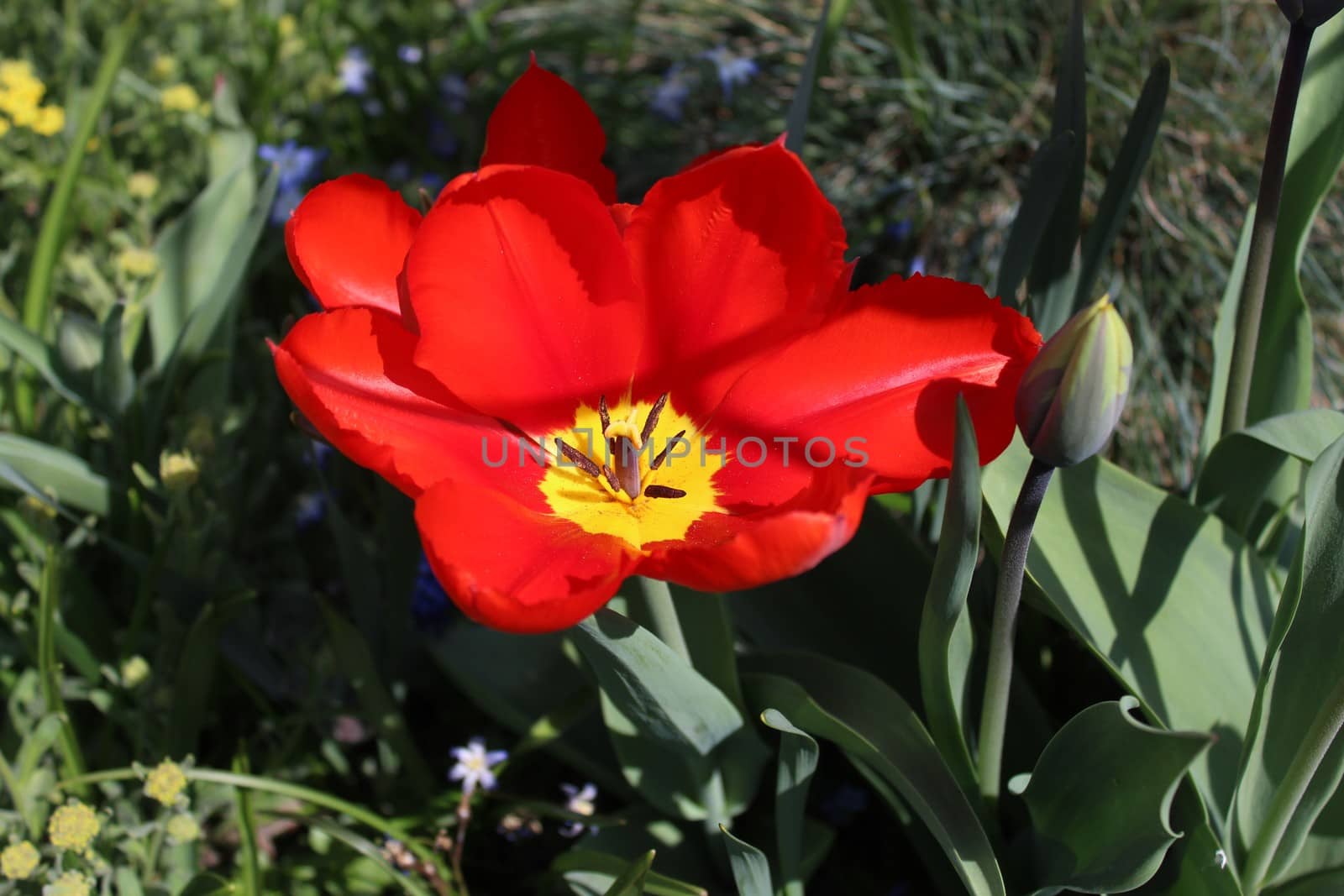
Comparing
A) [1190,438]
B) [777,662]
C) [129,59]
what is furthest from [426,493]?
[129,59]

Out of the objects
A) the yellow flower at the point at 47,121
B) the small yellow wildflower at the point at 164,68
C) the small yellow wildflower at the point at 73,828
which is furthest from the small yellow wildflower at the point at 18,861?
the small yellow wildflower at the point at 164,68

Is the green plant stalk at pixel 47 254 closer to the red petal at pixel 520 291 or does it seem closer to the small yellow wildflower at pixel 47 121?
the small yellow wildflower at pixel 47 121

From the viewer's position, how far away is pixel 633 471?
99 centimetres

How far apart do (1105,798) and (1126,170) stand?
615mm

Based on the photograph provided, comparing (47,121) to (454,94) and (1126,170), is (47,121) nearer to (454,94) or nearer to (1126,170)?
(454,94)

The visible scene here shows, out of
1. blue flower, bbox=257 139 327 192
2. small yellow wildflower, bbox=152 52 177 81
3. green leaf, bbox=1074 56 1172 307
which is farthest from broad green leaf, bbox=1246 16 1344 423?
small yellow wildflower, bbox=152 52 177 81

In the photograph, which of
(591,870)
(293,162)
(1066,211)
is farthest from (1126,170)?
(293,162)

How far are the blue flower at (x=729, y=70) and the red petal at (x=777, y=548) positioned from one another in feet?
5.77

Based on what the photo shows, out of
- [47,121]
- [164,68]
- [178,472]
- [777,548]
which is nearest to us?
[777,548]

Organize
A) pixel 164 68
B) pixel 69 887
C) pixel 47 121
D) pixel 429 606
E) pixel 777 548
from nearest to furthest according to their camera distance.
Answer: pixel 777 548
pixel 69 887
pixel 429 606
pixel 47 121
pixel 164 68

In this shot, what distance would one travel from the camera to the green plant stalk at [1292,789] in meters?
0.89

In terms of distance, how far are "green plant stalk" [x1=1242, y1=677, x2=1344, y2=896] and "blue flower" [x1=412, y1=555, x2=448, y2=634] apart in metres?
0.97

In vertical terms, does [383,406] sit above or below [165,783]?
above

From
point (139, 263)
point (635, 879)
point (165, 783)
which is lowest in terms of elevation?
point (165, 783)
